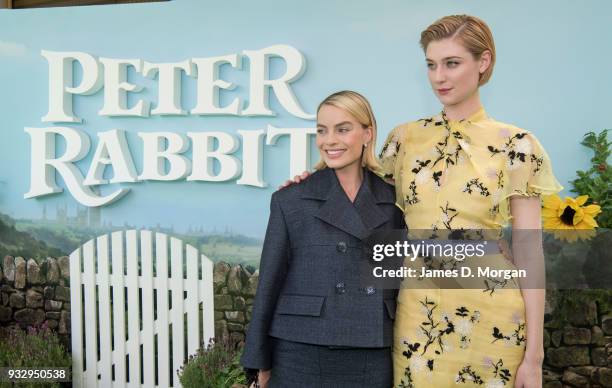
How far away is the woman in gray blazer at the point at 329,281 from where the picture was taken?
2.41 metres

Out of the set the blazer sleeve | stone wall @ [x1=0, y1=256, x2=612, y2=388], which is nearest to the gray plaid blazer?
the blazer sleeve

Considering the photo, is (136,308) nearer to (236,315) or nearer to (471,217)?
(236,315)

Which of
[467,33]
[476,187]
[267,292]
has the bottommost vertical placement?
[267,292]

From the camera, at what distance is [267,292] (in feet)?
8.15

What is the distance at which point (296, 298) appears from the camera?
246 cm

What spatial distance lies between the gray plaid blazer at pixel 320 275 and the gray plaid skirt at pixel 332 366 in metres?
0.05

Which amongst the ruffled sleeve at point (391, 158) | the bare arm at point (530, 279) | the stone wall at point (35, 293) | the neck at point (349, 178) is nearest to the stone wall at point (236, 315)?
the stone wall at point (35, 293)

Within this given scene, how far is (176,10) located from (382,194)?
217 cm

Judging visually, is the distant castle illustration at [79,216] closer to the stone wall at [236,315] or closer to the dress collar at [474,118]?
the stone wall at [236,315]

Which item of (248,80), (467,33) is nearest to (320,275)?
(467,33)

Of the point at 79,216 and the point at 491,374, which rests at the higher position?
the point at 79,216

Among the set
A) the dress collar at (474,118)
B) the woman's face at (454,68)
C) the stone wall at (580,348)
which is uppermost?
the woman's face at (454,68)

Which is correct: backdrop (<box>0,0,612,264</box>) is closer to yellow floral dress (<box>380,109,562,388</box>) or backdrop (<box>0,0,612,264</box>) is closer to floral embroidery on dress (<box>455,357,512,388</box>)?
yellow floral dress (<box>380,109,562,388</box>)

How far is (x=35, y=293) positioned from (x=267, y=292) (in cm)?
258
